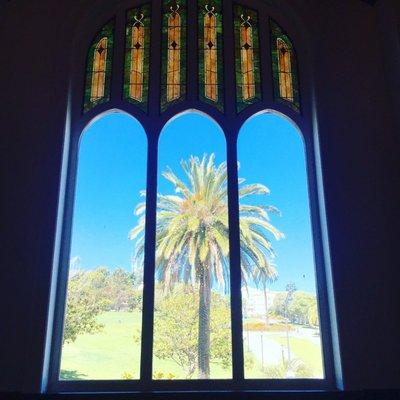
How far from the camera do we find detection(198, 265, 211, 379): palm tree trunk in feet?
9.27

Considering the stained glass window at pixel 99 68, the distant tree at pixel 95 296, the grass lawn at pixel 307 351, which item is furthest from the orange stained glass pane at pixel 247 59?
the grass lawn at pixel 307 351

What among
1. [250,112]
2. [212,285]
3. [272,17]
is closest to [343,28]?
[272,17]

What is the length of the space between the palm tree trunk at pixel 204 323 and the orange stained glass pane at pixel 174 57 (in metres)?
1.42

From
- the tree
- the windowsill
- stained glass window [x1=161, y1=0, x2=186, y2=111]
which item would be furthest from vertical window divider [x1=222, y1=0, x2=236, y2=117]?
the windowsill

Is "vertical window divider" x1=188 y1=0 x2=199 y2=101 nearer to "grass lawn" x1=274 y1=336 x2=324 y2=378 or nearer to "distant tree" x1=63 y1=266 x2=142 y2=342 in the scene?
"distant tree" x1=63 y1=266 x2=142 y2=342

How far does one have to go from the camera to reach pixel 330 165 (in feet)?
10.2

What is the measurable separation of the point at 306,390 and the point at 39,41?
10.5 ft

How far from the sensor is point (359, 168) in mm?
3094

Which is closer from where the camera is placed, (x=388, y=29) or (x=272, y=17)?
(x=388, y=29)

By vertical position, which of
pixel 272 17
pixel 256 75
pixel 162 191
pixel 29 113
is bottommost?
pixel 162 191

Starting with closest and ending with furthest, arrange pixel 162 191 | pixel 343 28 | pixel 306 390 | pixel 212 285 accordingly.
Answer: pixel 306 390, pixel 212 285, pixel 162 191, pixel 343 28

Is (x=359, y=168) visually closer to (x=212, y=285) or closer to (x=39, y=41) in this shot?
(x=212, y=285)

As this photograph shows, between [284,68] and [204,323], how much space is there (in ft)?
6.97

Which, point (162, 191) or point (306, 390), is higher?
point (162, 191)
